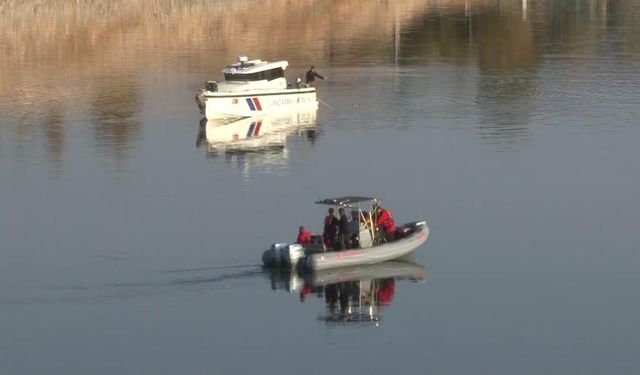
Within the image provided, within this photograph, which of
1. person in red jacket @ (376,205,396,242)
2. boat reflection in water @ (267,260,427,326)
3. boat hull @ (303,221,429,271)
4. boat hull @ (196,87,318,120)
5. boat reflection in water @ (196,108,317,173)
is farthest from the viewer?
boat hull @ (196,87,318,120)

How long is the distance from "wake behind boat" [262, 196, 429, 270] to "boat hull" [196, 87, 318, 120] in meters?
19.1

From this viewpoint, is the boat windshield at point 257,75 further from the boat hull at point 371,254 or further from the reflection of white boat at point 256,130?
the boat hull at point 371,254

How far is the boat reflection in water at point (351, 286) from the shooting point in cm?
3303

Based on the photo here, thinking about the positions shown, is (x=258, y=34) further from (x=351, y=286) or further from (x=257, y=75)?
(x=351, y=286)

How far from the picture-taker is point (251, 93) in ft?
183

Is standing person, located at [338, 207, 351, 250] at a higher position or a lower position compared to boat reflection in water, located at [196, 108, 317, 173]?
lower

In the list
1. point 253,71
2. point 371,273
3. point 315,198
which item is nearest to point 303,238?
point 371,273

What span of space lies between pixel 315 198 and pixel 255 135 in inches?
452

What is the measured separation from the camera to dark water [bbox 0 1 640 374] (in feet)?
Result: 102

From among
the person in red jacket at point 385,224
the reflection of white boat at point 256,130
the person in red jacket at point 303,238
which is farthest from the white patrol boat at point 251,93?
the person in red jacket at point 303,238

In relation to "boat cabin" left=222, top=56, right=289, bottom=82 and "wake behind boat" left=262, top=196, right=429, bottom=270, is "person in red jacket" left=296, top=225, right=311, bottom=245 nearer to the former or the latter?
"wake behind boat" left=262, top=196, right=429, bottom=270

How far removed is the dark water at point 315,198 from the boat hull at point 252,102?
0.63m

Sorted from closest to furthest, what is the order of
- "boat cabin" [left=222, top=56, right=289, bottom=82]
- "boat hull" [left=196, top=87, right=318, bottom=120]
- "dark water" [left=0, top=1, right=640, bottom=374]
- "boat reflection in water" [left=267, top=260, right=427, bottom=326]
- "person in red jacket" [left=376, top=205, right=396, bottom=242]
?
"dark water" [left=0, top=1, right=640, bottom=374] → "boat reflection in water" [left=267, top=260, right=427, bottom=326] → "person in red jacket" [left=376, top=205, right=396, bottom=242] → "boat hull" [left=196, top=87, right=318, bottom=120] → "boat cabin" [left=222, top=56, right=289, bottom=82]

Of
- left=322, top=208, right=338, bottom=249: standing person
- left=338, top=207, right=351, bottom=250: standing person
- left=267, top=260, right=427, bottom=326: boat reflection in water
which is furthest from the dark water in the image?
left=322, top=208, right=338, bottom=249: standing person
